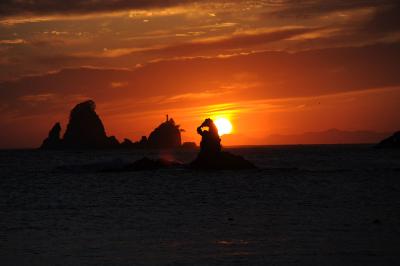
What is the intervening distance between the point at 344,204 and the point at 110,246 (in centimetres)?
2239

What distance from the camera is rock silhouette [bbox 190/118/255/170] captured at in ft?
268

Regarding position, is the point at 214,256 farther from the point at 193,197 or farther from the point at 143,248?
the point at 193,197

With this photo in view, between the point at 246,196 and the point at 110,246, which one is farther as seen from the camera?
→ the point at 246,196

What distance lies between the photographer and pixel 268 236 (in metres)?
26.2

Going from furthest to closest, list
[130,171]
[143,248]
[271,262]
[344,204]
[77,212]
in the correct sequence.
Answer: [130,171]
[344,204]
[77,212]
[143,248]
[271,262]

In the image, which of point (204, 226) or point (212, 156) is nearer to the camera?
point (204, 226)

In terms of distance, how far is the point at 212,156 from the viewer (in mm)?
85625

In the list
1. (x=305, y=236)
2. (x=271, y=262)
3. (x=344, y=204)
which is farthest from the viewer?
(x=344, y=204)

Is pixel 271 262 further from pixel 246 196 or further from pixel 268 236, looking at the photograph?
pixel 246 196

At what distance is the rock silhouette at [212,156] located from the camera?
3216 inches

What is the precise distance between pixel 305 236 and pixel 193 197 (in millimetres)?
23488

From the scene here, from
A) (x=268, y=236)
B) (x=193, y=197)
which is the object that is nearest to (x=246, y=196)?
(x=193, y=197)

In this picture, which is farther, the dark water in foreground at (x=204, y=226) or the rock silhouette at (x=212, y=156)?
the rock silhouette at (x=212, y=156)

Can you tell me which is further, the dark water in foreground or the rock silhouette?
the rock silhouette
